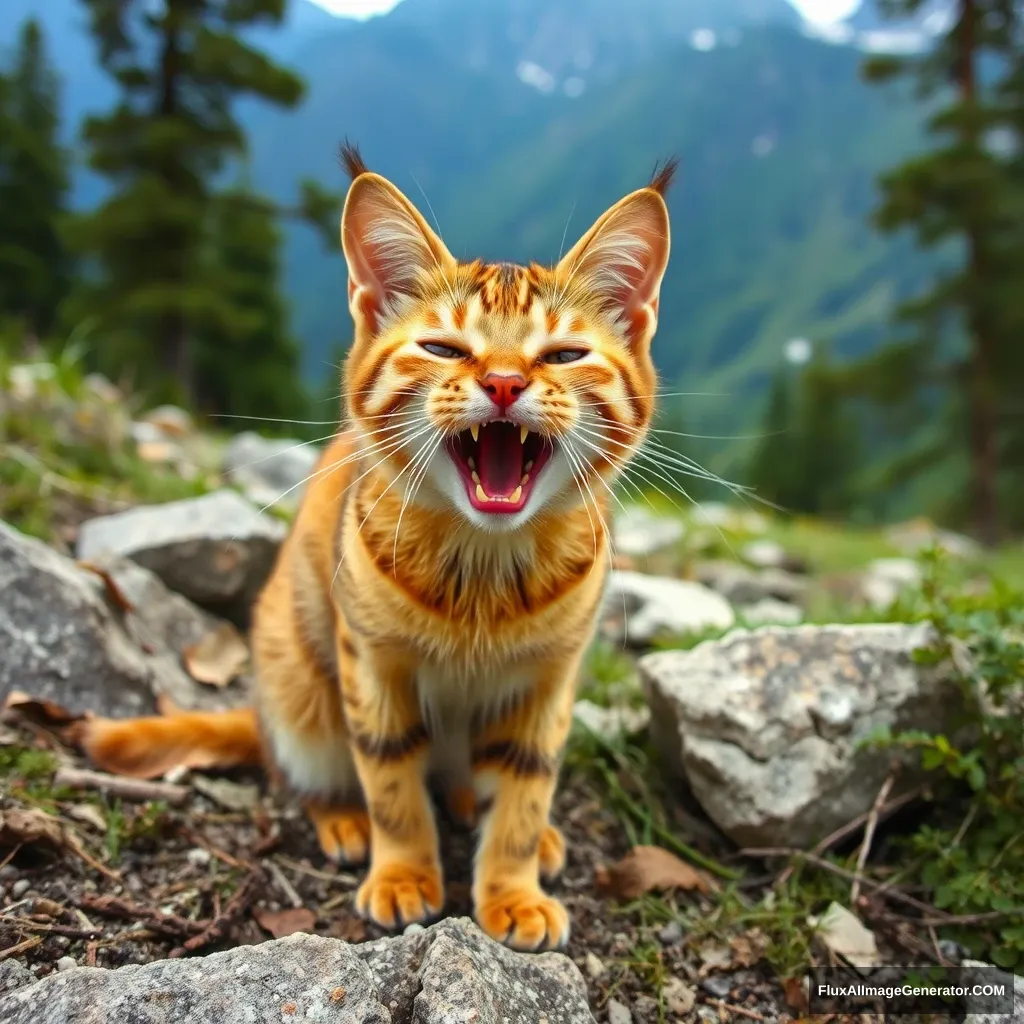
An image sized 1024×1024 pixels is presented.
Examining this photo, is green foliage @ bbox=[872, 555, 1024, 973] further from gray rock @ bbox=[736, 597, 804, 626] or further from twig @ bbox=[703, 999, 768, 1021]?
gray rock @ bbox=[736, 597, 804, 626]

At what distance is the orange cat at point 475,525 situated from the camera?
169cm

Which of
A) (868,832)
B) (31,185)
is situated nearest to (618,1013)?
(868,832)

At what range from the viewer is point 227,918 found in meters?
1.75

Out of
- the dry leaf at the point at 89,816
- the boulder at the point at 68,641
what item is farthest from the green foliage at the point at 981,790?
the boulder at the point at 68,641

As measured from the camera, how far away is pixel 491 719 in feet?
6.97

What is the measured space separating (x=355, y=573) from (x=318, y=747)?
2.17 ft

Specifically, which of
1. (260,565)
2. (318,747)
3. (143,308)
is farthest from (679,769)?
(143,308)

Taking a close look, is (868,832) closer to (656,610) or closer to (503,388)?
(503,388)

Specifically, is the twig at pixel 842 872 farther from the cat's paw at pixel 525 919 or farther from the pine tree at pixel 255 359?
the pine tree at pixel 255 359

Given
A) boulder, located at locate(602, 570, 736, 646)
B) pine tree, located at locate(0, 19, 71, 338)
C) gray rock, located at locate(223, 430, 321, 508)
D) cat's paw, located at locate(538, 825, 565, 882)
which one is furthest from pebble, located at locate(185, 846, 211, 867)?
pine tree, located at locate(0, 19, 71, 338)

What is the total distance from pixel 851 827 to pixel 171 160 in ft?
39.3

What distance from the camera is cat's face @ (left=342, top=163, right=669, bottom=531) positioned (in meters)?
1.63

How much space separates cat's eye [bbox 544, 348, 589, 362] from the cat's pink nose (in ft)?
0.64

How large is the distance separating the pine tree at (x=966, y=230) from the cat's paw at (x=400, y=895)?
1068 centimetres
